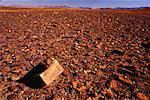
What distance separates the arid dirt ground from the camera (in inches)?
207

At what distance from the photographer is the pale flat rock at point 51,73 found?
5.29 meters

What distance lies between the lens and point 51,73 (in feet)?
17.8

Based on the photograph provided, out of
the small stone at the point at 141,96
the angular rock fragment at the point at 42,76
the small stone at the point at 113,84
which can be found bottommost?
the small stone at the point at 141,96

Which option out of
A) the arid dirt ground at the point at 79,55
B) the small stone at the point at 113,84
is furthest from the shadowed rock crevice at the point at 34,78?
the small stone at the point at 113,84

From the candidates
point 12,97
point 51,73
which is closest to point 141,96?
point 51,73

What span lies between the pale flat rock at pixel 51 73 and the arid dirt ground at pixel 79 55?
4.6 inches

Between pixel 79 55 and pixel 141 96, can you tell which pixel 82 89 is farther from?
pixel 79 55

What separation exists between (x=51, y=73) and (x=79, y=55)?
5.33ft

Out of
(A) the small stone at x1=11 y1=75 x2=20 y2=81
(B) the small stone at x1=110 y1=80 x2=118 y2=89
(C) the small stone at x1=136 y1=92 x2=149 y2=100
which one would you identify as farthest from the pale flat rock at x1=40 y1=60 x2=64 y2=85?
(C) the small stone at x1=136 y1=92 x2=149 y2=100

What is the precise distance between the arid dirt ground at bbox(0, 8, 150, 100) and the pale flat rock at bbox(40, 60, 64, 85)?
0.39 ft

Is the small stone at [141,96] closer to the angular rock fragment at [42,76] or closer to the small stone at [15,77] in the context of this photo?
the angular rock fragment at [42,76]

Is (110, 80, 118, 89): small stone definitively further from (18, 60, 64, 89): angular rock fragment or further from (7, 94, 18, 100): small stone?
(7, 94, 18, 100): small stone

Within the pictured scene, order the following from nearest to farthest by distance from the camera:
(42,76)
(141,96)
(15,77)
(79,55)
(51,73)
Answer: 1. (141,96)
2. (42,76)
3. (51,73)
4. (15,77)
5. (79,55)

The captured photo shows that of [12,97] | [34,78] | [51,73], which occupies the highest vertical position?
[51,73]
